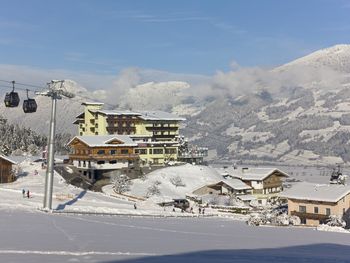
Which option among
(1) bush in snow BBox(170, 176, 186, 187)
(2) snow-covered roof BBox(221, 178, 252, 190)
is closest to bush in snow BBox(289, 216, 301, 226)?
(1) bush in snow BBox(170, 176, 186, 187)

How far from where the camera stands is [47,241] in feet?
65.4

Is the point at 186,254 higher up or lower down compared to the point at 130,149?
lower down

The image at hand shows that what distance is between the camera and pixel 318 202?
206 feet

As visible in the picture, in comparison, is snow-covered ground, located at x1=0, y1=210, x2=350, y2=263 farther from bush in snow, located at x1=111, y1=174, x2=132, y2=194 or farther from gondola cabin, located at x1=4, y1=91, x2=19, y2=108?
bush in snow, located at x1=111, y1=174, x2=132, y2=194

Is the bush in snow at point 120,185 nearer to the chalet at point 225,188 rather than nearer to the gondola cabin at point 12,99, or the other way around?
the chalet at point 225,188

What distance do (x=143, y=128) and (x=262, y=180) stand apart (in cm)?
3094

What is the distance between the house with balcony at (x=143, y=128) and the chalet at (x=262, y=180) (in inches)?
552

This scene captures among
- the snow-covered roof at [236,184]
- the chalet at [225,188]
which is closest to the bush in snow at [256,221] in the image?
the chalet at [225,188]

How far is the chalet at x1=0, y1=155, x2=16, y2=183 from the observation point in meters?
69.6

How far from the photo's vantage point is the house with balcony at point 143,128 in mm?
104762

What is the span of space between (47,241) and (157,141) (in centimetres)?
8706

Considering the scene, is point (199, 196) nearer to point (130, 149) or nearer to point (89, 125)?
point (130, 149)

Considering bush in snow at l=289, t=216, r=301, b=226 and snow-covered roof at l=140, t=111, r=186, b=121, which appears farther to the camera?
snow-covered roof at l=140, t=111, r=186, b=121

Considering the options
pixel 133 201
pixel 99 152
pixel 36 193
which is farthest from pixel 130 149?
pixel 36 193
